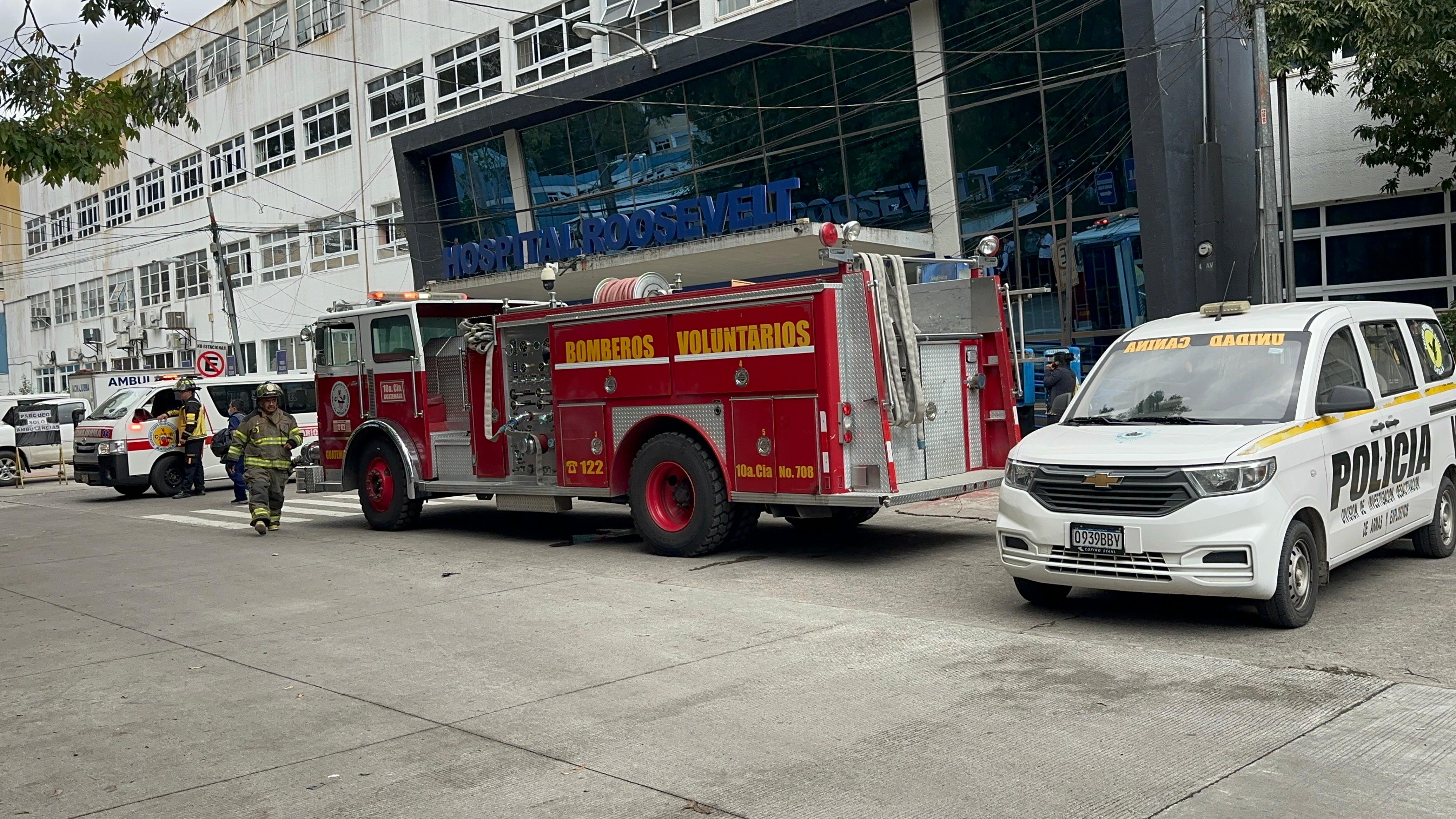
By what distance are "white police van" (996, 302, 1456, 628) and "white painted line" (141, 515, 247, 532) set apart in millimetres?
10827

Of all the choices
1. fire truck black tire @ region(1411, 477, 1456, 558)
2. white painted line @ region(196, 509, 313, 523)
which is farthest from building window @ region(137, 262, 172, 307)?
fire truck black tire @ region(1411, 477, 1456, 558)

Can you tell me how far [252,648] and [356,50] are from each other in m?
31.0

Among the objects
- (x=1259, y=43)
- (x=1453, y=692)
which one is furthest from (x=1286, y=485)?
(x=1259, y=43)

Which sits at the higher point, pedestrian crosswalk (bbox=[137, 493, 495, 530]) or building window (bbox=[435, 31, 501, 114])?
building window (bbox=[435, 31, 501, 114])

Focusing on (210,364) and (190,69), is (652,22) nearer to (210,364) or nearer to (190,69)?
(210,364)

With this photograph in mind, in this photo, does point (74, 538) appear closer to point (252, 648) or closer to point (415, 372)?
point (415, 372)

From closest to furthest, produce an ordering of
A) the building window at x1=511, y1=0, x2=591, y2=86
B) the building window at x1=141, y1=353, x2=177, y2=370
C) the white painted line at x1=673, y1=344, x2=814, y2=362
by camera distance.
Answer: the white painted line at x1=673, y1=344, x2=814, y2=362 → the building window at x1=511, y1=0, x2=591, y2=86 → the building window at x1=141, y1=353, x2=177, y2=370

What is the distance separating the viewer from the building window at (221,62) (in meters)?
41.9

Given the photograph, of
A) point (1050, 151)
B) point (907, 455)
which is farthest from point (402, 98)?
point (907, 455)

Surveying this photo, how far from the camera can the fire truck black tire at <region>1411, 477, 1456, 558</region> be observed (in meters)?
8.94

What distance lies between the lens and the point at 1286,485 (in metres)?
6.81

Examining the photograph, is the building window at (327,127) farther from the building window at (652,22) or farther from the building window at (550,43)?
the building window at (652,22)

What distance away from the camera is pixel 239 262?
4266cm

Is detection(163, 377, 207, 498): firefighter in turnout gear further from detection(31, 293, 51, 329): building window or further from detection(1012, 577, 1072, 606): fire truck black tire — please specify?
detection(31, 293, 51, 329): building window
